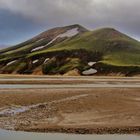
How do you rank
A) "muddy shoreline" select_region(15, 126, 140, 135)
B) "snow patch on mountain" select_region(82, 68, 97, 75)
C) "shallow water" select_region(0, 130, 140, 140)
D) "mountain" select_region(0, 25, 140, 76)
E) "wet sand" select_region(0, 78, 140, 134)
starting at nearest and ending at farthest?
"shallow water" select_region(0, 130, 140, 140), "muddy shoreline" select_region(15, 126, 140, 135), "wet sand" select_region(0, 78, 140, 134), "snow patch on mountain" select_region(82, 68, 97, 75), "mountain" select_region(0, 25, 140, 76)

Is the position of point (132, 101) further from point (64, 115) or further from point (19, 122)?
point (19, 122)

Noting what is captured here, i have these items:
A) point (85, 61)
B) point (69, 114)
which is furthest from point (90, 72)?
point (69, 114)

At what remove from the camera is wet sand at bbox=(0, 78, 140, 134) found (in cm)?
3164

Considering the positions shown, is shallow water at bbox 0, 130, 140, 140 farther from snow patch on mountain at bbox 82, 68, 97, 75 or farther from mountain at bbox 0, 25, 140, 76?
snow patch on mountain at bbox 82, 68, 97, 75

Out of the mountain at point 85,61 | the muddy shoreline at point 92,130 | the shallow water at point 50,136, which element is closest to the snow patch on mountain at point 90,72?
the mountain at point 85,61

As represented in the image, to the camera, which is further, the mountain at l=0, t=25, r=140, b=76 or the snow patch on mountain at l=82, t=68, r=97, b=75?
the mountain at l=0, t=25, r=140, b=76

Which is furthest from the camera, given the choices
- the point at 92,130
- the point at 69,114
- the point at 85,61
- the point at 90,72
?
the point at 85,61

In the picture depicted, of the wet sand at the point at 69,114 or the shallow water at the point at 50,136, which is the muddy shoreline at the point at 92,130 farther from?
the shallow water at the point at 50,136

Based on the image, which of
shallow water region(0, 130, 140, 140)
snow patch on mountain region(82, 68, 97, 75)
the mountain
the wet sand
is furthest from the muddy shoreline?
snow patch on mountain region(82, 68, 97, 75)

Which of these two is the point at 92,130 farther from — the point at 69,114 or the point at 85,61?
the point at 85,61

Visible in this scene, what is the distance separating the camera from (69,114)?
38250mm

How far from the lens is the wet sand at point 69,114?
31.6 metres

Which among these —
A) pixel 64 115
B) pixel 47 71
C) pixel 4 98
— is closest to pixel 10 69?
pixel 47 71

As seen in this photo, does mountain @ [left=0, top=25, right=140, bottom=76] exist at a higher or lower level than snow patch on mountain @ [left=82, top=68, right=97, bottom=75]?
higher
